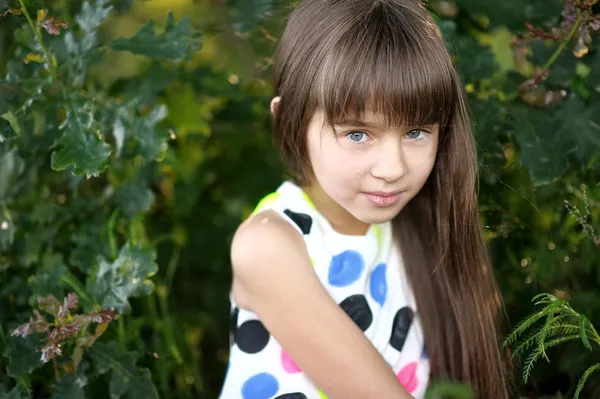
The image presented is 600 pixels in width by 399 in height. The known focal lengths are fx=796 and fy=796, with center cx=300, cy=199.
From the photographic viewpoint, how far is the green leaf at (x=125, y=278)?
5.79 ft

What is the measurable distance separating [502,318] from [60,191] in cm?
125

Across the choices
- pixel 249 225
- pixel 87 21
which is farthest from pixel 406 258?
pixel 87 21

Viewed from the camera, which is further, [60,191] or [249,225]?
[60,191]

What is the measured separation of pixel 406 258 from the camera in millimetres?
1841

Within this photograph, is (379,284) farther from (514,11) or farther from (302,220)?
(514,11)

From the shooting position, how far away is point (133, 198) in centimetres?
199

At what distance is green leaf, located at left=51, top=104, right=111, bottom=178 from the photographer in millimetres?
1684

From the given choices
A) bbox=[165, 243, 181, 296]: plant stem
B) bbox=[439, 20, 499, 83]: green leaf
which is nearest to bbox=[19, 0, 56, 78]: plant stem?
bbox=[165, 243, 181, 296]: plant stem

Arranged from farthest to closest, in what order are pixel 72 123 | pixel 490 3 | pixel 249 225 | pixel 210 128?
pixel 210 128
pixel 490 3
pixel 72 123
pixel 249 225

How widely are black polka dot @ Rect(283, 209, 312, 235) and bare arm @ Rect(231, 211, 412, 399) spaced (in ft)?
0.27

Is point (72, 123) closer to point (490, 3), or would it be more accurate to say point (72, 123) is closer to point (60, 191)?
point (60, 191)

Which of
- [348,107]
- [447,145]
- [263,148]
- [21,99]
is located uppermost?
[348,107]

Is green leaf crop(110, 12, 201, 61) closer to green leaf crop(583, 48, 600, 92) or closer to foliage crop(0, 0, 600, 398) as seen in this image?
foliage crop(0, 0, 600, 398)

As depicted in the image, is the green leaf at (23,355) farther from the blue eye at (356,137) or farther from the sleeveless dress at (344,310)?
the blue eye at (356,137)
